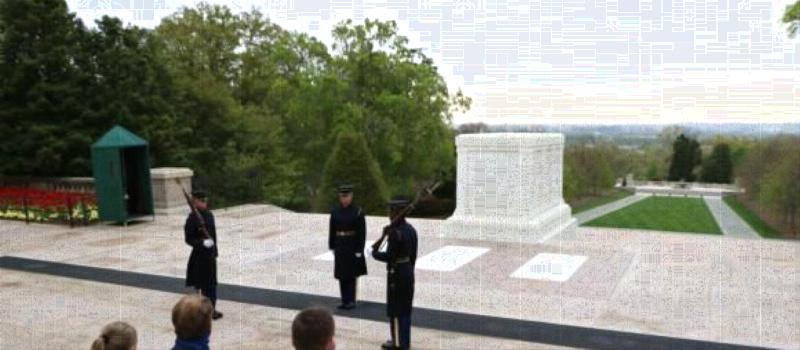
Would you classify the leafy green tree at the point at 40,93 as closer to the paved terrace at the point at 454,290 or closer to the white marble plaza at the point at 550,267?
the paved terrace at the point at 454,290

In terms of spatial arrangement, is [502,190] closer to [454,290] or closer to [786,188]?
[454,290]

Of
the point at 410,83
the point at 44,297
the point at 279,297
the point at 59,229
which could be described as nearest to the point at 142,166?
the point at 59,229

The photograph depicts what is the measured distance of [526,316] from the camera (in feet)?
23.7

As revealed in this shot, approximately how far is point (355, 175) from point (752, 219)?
3922 centimetres

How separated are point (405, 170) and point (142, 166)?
885 inches

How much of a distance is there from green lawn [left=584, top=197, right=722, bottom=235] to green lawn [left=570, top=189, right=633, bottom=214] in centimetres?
401

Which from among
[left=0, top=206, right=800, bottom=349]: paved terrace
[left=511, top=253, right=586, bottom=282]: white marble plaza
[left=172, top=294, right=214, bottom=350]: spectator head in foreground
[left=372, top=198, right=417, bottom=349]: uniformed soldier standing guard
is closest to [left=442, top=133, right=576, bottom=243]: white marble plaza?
[left=0, top=206, right=800, bottom=349]: paved terrace

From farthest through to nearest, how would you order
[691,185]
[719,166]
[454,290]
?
1. [691,185]
2. [719,166]
3. [454,290]

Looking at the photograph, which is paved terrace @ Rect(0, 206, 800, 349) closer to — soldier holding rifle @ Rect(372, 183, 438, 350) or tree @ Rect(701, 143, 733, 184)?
soldier holding rifle @ Rect(372, 183, 438, 350)

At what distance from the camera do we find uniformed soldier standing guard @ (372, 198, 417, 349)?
5.99 metres

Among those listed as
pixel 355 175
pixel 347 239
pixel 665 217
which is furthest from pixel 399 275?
pixel 665 217

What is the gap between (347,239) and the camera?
7293mm

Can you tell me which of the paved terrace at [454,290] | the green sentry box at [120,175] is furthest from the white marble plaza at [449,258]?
the green sentry box at [120,175]

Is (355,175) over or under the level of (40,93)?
under
